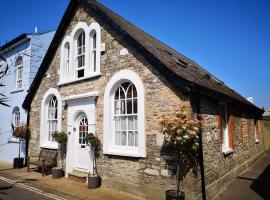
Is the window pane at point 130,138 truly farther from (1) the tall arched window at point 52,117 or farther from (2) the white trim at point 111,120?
(1) the tall arched window at point 52,117

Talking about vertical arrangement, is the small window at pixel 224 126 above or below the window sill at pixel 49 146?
above

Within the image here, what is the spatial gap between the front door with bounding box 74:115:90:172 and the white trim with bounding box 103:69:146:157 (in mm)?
1433

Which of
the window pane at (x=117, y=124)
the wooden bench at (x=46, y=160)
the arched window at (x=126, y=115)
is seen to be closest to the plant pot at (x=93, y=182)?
the arched window at (x=126, y=115)

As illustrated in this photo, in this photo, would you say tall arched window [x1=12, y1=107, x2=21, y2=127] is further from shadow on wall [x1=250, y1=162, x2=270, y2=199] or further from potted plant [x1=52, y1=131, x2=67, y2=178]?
shadow on wall [x1=250, y1=162, x2=270, y2=199]

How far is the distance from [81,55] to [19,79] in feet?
20.8

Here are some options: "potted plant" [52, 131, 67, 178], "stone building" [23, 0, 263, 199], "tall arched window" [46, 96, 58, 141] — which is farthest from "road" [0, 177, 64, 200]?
"tall arched window" [46, 96, 58, 141]

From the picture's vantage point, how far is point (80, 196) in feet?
23.7

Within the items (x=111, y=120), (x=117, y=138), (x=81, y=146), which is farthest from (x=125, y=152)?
(x=81, y=146)

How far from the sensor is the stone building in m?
7.00

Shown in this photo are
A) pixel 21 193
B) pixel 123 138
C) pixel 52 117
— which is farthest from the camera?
pixel 52 117

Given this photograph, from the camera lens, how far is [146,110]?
7.44 m

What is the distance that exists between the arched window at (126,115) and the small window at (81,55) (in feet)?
9.11

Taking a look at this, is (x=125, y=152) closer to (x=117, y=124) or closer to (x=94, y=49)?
(x=117, y=124)

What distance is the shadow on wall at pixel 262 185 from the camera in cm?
754
